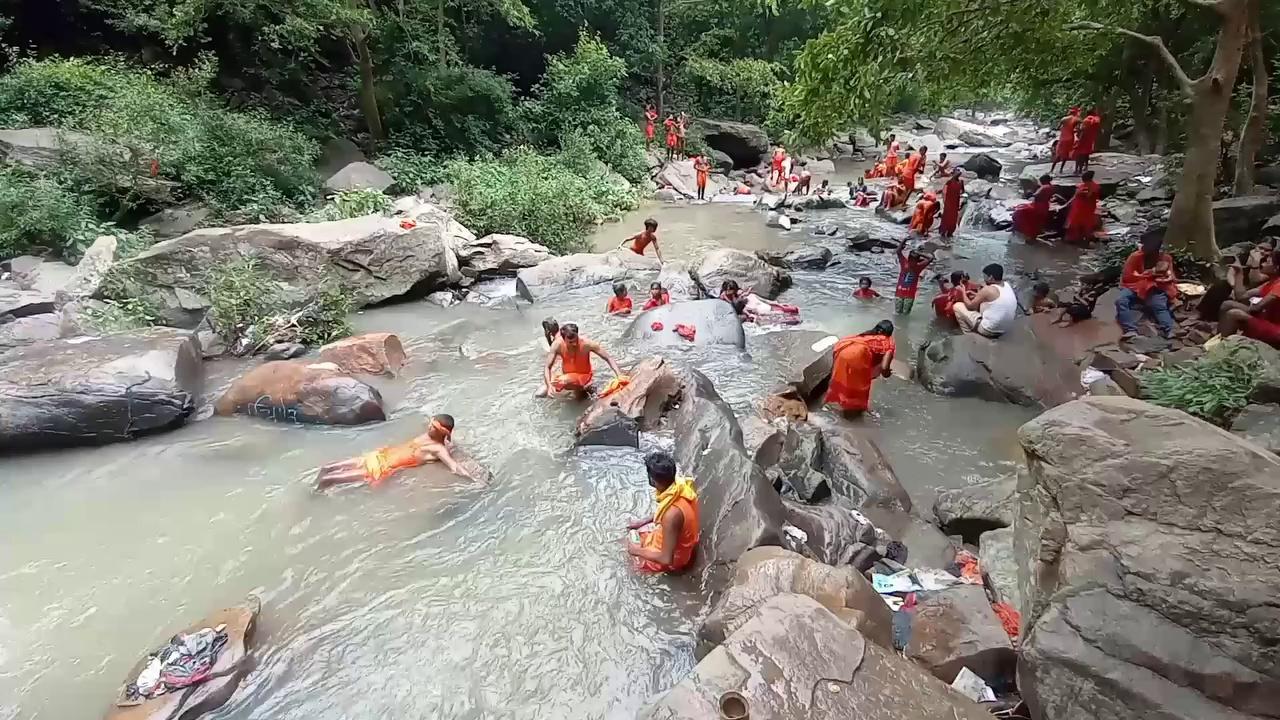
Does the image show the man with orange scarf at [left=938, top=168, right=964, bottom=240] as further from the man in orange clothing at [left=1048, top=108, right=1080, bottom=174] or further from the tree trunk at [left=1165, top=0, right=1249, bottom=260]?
the tree trunk at [left=1165, top=0, right=1249, bottom=260]

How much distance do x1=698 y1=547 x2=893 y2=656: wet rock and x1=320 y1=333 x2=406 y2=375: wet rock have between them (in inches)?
245

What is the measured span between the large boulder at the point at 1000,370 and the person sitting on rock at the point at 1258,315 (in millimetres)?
1534

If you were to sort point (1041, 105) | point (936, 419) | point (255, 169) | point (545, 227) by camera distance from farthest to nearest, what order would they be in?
point (1041, 105), point (545, 227), point (255, 169), point (936, 419)

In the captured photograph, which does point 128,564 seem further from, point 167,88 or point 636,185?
point 636,185

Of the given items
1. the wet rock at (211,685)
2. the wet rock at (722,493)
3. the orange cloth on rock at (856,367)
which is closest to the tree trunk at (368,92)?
the orange cloth on rock at (856,367)

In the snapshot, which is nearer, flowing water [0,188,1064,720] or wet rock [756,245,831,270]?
flowing water [0,188,1064,720]

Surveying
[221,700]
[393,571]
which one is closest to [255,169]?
[393,571]

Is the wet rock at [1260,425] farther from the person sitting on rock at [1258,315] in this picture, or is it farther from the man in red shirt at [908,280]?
the man in red shirt at [908,280]

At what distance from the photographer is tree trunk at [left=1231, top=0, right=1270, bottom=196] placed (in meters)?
11.3

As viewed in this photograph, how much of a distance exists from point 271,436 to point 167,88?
11069 mm

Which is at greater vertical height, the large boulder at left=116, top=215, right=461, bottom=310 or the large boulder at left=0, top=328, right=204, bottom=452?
the large boulder at left=116, top=215, right=461, bottom=310

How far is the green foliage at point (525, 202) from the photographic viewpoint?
51.7 feet

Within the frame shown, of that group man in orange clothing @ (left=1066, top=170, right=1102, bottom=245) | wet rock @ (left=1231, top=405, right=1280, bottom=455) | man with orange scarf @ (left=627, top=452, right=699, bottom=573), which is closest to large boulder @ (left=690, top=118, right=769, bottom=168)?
man in orange clothing @ (left=1066, top=170, right=1102, bottom=245)

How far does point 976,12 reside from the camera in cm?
918
